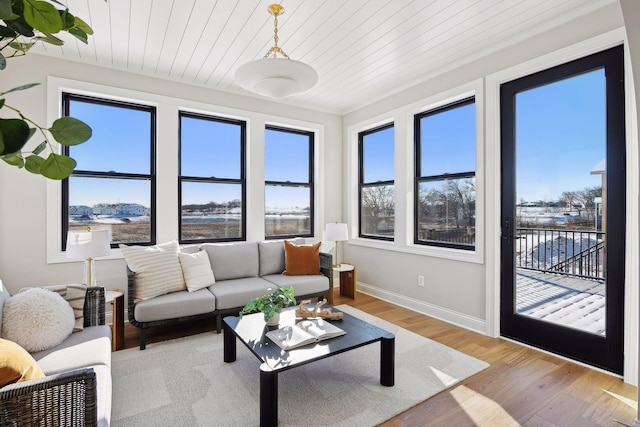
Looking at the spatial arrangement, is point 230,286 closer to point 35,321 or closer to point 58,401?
point 35,321

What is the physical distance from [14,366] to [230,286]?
220 cm

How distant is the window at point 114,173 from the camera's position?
3533 mm

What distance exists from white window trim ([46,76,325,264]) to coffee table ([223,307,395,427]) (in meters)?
1.82

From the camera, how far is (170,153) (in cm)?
389

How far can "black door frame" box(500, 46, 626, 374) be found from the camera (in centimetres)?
244

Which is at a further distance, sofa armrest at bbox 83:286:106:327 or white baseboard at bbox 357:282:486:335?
white baseboard at bbox 357:282:486:335

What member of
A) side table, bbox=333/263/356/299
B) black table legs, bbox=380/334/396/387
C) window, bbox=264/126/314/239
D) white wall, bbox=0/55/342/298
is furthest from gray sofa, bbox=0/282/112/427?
window, bbox=264/126/314/239

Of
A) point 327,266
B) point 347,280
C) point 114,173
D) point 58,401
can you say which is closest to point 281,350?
point 58,401

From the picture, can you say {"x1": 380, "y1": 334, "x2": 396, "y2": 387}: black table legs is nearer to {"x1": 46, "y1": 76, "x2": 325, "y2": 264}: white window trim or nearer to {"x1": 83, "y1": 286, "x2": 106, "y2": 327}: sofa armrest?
{"x1": 83, "y1": 286, "x2": 106, "y2": 327}: sofa armrest

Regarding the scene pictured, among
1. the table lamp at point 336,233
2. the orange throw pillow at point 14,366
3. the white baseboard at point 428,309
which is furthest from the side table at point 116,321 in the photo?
the white baseboard at point 428,309

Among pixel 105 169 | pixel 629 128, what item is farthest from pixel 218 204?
pixel 629 128

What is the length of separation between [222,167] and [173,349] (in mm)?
2311

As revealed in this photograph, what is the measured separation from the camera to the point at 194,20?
269 cm

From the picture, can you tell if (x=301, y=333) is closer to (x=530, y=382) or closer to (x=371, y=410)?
(x=371, y=410)
